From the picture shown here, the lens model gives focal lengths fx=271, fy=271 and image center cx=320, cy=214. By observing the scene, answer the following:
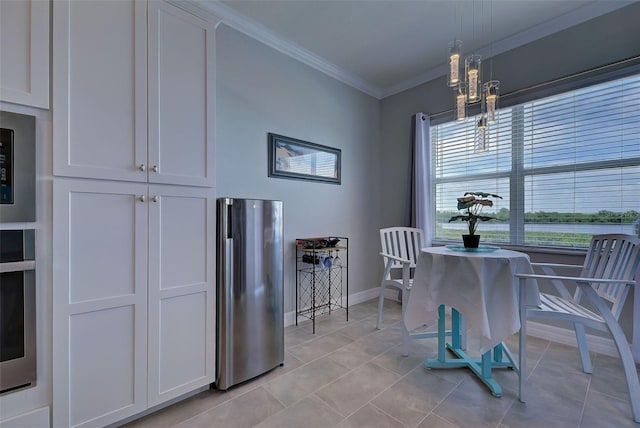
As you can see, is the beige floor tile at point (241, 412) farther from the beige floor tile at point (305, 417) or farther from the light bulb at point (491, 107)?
the light bulb at point (491, 107)

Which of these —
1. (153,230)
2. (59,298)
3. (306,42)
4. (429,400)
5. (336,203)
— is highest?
(306,42)

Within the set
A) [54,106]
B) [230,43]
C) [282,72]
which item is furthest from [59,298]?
[282,72]

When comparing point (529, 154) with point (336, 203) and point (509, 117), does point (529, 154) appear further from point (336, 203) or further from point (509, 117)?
point (336, 203)

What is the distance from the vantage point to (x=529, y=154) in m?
2.54

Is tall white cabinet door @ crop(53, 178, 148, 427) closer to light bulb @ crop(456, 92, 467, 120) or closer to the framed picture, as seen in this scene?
the framed picture

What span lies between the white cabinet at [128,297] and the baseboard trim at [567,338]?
8.96 feet

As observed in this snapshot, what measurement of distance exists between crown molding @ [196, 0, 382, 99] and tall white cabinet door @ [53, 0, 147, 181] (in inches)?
38.6

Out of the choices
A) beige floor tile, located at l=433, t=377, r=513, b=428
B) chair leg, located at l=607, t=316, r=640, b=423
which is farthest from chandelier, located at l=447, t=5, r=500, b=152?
beige floor tile, located at l=433, t=377, r=513, b=428

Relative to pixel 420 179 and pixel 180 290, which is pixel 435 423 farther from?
pixel 420 179

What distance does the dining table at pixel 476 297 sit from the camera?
1546mm

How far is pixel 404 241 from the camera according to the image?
9.63 ft

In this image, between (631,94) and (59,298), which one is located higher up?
(631,94)

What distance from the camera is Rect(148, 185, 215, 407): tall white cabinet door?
4.65 feet

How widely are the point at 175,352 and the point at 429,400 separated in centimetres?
147
